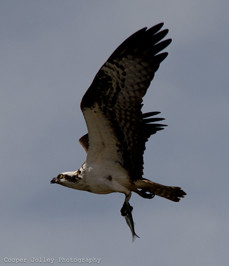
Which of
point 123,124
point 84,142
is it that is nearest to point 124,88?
point 123,124

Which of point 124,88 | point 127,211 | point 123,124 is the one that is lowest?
point 127,211

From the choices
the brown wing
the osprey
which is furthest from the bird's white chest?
the brown wing

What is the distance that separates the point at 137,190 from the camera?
56.4 feet

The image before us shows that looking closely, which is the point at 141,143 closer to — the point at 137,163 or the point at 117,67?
the point at 137,163

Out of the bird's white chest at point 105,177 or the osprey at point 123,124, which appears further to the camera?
the bird's white chest at point 105,177

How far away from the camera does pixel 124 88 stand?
16297 mm

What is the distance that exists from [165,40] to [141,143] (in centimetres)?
184

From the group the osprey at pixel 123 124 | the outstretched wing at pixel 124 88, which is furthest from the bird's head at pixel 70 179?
the outstretched wing at pixel 124 88

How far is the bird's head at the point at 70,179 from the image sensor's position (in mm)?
17000

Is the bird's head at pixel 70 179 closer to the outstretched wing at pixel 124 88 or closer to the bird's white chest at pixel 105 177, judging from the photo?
the bird's white chest at pixel 105 177

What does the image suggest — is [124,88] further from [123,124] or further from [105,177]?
[105,177]

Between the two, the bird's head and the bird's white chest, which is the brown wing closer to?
the bird's head

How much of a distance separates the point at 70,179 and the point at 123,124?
1.39 meters

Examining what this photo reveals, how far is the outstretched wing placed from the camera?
16141mm
